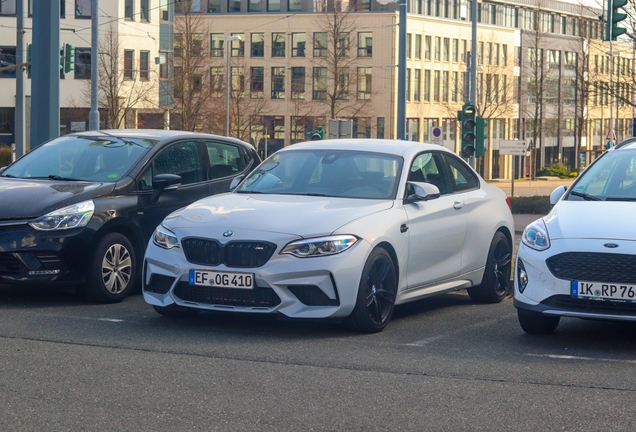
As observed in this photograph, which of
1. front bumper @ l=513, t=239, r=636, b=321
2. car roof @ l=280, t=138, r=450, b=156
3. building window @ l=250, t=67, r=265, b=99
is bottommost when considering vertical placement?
front bumper @ l=513, t=239, r=636, b=321

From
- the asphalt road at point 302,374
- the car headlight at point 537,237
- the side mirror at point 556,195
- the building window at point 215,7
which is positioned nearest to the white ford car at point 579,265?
the car headlight at point 537,237

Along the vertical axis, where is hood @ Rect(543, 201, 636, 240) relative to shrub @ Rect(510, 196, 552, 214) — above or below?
above

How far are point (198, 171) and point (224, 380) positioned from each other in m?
5.42

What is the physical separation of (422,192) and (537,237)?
1.30 metres

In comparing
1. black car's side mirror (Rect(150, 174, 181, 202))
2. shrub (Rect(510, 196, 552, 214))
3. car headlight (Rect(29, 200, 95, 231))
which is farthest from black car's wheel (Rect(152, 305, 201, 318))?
Answer: shrub (Rect(510, 196, 552, 214))

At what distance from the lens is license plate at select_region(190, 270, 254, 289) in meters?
8.28

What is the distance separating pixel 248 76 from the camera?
279 feet

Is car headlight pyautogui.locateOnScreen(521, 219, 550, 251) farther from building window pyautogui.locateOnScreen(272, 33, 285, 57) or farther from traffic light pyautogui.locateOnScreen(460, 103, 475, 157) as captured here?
building window pyautogui.locateOnScreen(272, 33, 285, 57)

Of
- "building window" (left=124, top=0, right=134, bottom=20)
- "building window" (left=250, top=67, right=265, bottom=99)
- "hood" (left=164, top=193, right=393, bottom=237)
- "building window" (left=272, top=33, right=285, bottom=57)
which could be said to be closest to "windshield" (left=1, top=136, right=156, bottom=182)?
"hood" (left=164, top=193, right=393, bottom=237)

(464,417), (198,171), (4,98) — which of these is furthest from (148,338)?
(4,98)

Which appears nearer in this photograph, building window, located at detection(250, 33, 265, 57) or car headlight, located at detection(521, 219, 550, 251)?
car headlight, located at detection(521, 219, 550, 251)

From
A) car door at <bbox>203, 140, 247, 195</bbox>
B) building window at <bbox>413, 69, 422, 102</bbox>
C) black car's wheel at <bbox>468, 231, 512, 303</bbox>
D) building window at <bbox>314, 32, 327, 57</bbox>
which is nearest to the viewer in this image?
black car's wheel at <bbox>468, 231, 512, 303</bbox>

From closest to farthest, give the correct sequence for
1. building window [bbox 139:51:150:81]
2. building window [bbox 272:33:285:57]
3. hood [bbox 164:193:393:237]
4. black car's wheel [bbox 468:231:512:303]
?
hood [bbox 164:193:393:237] < black car's wheel [bbox 468:231:512:303] < building window [bbox 139:51:150:81] < building window [bbox 272:33:285:57]

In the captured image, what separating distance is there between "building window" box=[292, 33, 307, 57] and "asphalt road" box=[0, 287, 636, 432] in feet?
262
